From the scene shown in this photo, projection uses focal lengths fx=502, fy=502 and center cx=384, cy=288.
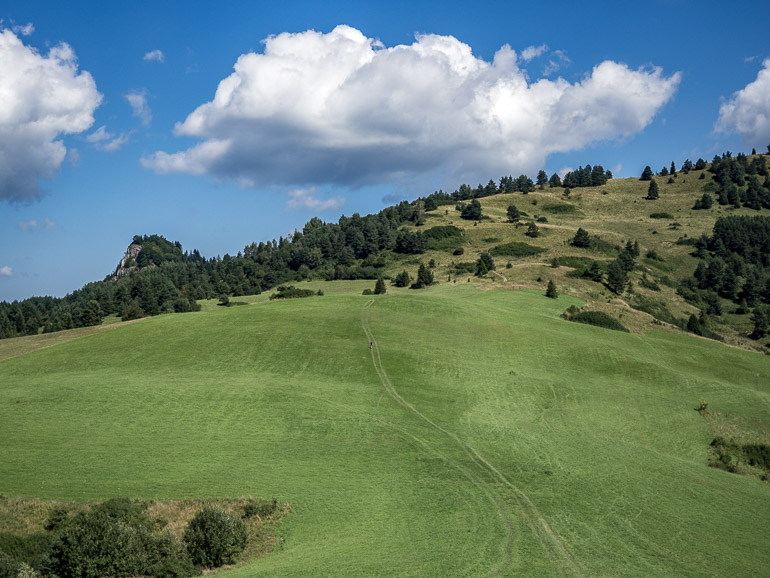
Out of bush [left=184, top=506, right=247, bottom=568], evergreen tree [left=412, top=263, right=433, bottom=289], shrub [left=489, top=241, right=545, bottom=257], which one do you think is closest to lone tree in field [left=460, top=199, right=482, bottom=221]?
shrub [left=489, top=241, right=545, bottom=257]

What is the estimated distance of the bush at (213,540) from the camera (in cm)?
1983

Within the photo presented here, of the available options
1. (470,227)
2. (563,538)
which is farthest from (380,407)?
(470,227)

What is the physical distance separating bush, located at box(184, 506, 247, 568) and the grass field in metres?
1.68

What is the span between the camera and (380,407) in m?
39.8

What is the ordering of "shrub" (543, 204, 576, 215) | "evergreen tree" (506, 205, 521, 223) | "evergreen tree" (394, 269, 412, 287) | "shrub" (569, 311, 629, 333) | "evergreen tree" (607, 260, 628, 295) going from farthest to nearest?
1. "shrub" (543, 204, 576, 215)
2. "evergreen tree" (506, 205, 521, 223)
3. "evergreen tree" (394, 269, 412, 287)
4. "evergreen tree" (607, 260, 628, 295)
5. "shrub" (569, 311, 629, 333)

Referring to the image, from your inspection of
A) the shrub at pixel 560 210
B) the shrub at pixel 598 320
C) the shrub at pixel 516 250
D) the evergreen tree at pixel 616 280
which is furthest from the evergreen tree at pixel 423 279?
the shrub at pixel 560 210

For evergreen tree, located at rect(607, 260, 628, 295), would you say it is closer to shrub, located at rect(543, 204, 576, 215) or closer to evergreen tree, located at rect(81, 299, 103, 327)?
shrub, located at rect(543, 204, 576, 215)

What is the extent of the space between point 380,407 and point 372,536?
1894cm

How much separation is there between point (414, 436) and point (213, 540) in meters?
16.9

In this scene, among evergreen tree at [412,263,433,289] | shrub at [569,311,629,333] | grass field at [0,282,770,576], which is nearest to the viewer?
grass field at [0,282,770,576]

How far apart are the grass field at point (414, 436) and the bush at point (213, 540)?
1.68 metres

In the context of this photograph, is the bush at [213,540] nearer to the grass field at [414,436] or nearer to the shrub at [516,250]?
the grass field at [414,436]

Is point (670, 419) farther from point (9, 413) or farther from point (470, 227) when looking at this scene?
point (470, 227)

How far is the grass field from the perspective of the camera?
2056cm
